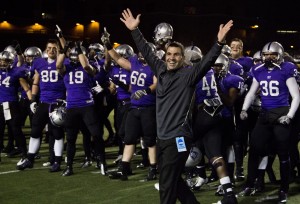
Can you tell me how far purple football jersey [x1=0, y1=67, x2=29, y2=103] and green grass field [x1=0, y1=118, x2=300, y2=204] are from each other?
1299mm

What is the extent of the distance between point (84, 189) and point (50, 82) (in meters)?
2.05

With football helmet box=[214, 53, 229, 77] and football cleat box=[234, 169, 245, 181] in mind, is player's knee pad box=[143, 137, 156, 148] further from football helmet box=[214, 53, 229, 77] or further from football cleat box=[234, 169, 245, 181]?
football helmet box=[214, 53, 229, 77]

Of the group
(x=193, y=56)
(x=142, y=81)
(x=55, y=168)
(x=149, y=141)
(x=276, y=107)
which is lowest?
(x=55, y=168)

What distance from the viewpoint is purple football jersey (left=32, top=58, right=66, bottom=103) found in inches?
329

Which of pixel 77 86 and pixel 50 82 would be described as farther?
pixel 50 82

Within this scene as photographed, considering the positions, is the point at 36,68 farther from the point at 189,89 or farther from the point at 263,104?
the point at 189,89

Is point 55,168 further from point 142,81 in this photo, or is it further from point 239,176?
point 239,176

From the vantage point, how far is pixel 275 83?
21.0 feet

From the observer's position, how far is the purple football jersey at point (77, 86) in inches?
315

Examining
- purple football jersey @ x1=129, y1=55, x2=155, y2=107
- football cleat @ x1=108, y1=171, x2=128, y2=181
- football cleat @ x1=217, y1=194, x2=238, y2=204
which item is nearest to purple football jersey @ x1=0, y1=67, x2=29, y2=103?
purple football jersey @ x1=129, y1=55, x2=155, y2=107

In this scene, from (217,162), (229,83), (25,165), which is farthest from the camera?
(25,165)

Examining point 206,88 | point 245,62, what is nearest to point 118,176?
point 206,88

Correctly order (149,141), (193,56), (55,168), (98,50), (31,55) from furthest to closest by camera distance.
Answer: (98,50), (31,55), (55,168), (149,141), (193,56)

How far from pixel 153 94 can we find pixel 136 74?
0.41m
